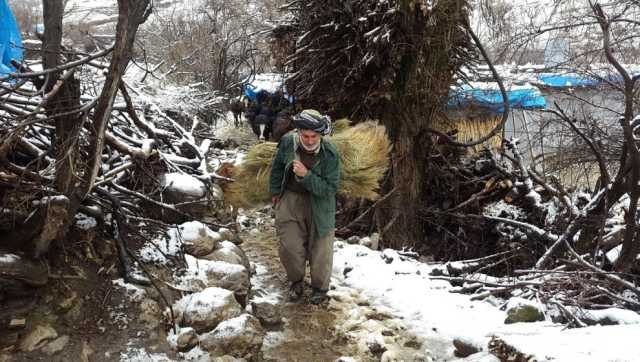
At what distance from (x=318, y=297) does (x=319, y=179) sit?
39.3 inches

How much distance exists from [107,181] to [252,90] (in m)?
10.8

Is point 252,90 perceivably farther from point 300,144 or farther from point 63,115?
point 63,115

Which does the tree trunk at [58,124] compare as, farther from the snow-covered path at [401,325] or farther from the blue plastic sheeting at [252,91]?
Answer: the blue plastic sheeting at [252,91]

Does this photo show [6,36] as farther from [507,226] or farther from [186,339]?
[507,226]

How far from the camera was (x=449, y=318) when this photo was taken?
3.68m

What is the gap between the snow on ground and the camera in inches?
91.5

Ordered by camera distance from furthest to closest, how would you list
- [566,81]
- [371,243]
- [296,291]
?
[371,243] < [566,81] < [296,291]

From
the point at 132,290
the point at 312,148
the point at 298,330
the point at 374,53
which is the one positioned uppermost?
the point at 374,53

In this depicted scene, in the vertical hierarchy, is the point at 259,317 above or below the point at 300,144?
below

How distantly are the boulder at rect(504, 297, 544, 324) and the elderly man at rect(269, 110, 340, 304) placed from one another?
142cm

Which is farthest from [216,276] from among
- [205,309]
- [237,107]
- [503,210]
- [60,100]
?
[237,107]

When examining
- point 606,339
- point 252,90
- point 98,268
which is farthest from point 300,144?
point 252,90

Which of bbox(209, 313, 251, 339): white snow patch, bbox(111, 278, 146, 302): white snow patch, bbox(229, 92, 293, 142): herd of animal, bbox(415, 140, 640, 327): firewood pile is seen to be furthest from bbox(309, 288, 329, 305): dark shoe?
bbox(229, 92, 293, 142): herd of animal

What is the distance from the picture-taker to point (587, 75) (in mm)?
5359
